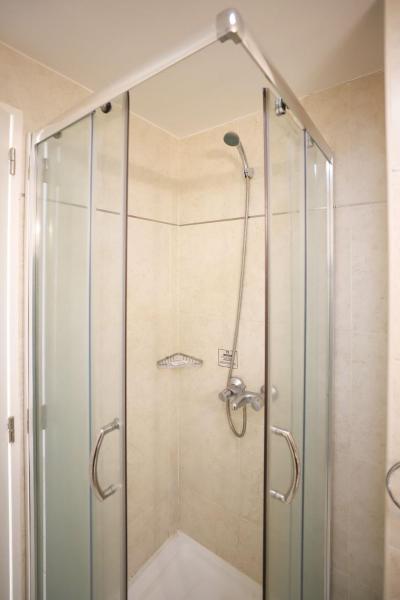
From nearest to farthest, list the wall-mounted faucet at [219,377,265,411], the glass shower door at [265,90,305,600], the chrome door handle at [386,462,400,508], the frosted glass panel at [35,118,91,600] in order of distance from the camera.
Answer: the glass shower door at [265,90,305,600], the chrome door handle at [386,462,400,508], the frosted glass panel at [35,118,91,600], the wall-mounted faucet at [219,377,265,411]

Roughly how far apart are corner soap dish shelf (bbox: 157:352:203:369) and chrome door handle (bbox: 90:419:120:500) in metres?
0.67

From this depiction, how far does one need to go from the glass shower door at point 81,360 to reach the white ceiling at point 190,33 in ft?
0.94

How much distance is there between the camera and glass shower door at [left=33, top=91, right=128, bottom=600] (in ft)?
2.60

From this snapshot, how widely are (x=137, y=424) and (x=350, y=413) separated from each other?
101 centimetres

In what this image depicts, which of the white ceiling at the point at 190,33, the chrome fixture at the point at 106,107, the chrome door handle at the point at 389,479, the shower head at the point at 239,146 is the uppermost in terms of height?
the white ceiling at the point at 190,33

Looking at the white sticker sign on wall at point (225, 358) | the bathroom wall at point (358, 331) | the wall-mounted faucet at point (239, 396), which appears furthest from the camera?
the white sticker sign on wall at point (225, 358)

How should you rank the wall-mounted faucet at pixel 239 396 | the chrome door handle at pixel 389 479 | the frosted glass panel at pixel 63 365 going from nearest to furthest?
the chrome door handle at pixel 389 479 → the frosted glass panel at pixel 63 365 → the wall-mounted faucet at pixel 239 396

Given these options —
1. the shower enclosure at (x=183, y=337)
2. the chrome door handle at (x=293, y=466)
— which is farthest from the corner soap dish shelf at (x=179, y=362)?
the chrome door handle at (x=293, y=466)

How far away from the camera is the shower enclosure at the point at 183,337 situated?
772 mm

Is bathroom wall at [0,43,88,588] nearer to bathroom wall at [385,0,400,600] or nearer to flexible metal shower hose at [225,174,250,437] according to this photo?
flexible metal shower hose at [225,174,250,437]

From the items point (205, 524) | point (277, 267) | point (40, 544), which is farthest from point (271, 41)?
point (205, 524)

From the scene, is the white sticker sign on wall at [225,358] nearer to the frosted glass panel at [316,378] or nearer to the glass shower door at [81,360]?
the frosted glass panel at [316,378]

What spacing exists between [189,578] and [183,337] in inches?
50.3

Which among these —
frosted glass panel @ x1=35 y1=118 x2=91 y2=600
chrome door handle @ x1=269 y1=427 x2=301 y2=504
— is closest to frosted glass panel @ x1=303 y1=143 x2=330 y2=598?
chrome door handle @ x1=269 y1=427 x2=301 y2=504
